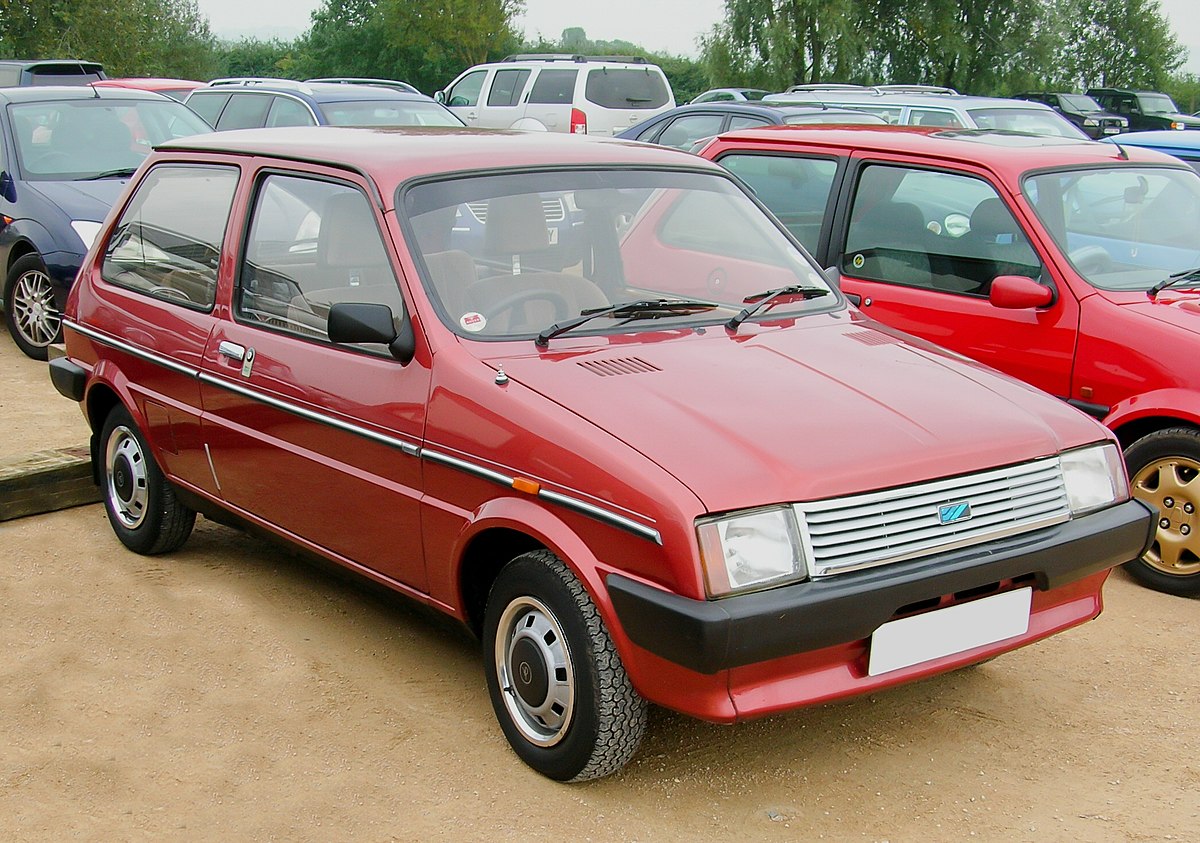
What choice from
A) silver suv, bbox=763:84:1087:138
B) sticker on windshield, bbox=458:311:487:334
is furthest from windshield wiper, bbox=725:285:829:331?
silver suv, bbox=763:84:1087:138

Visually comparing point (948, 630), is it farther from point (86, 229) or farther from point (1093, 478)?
point (86, 229)

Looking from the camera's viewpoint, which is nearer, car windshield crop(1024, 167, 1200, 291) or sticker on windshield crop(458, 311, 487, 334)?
sticker on windshield crop(458, 311, 487, 334)

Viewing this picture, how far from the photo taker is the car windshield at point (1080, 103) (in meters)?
30.7

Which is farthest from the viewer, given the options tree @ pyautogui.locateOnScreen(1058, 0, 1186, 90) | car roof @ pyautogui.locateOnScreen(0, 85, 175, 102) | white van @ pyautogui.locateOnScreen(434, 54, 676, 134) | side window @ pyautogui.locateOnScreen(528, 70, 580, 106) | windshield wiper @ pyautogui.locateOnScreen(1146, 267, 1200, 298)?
tree @ pyautogui.locateOnScreen(1058, 0, 1186, 90)

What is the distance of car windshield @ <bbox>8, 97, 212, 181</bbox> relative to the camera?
945cm

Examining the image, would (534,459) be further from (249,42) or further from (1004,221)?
(249,42)

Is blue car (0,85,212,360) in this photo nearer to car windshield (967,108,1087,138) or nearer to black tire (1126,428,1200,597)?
black tire (1126,428,1200,597)

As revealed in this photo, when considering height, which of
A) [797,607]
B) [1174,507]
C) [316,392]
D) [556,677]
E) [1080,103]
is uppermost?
[316,392]

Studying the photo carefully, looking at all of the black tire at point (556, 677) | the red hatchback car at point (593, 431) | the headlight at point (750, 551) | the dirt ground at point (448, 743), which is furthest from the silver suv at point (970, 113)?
the headlight at point (750, 551)

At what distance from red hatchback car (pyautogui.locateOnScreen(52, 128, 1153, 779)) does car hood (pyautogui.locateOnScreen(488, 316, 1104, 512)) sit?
0.04 ft

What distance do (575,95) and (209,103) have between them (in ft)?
24.1

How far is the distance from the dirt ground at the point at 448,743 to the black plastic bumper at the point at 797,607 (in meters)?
0.59

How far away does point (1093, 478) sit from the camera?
3.91m

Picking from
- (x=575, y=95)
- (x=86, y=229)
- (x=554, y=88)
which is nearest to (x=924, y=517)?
(x=86, y=229)
